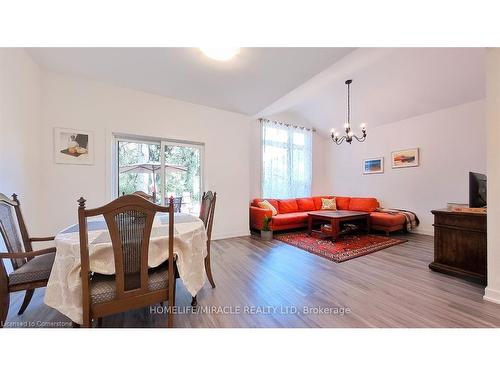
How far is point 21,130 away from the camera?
2.10 metres

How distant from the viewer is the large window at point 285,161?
514 cm

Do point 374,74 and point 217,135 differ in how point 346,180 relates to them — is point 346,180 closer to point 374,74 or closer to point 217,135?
point 374,74

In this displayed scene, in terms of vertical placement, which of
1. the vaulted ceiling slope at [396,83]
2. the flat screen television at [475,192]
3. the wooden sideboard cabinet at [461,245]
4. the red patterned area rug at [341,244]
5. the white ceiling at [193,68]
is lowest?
the red patterned area rug at [341,244]

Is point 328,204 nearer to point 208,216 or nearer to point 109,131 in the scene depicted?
point 208,216

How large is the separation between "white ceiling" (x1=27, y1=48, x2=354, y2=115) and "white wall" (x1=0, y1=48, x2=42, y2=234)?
305mm

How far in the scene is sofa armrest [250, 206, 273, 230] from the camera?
4.09 m

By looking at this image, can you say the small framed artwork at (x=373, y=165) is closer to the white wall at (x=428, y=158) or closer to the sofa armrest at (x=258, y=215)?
the white wall at (x=428, y=158)

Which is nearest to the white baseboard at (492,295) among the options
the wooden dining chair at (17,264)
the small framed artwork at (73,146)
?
the wooden dining chair at (17,264)

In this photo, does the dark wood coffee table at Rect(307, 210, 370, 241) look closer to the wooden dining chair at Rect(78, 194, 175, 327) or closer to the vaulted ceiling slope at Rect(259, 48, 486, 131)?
the vaulted ceiling slope at Rect(259, 48, 486, 131)

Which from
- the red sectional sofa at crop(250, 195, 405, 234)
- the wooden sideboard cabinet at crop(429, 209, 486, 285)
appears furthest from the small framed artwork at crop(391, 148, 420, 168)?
the wooden sideboard cabinet at crop(429, 209, 486, 285)

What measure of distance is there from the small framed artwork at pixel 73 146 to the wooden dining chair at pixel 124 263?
2238 mm

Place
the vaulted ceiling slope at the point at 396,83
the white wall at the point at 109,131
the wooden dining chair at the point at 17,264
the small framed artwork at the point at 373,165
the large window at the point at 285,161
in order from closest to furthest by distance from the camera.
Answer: the wooden dining chair at the point at 17,264, the white wall at the point at 109,131, the vaulted ceiling slope at the point at 396,83, the small framed artwork at the point at 373,165, the large window at the point at 285,161
